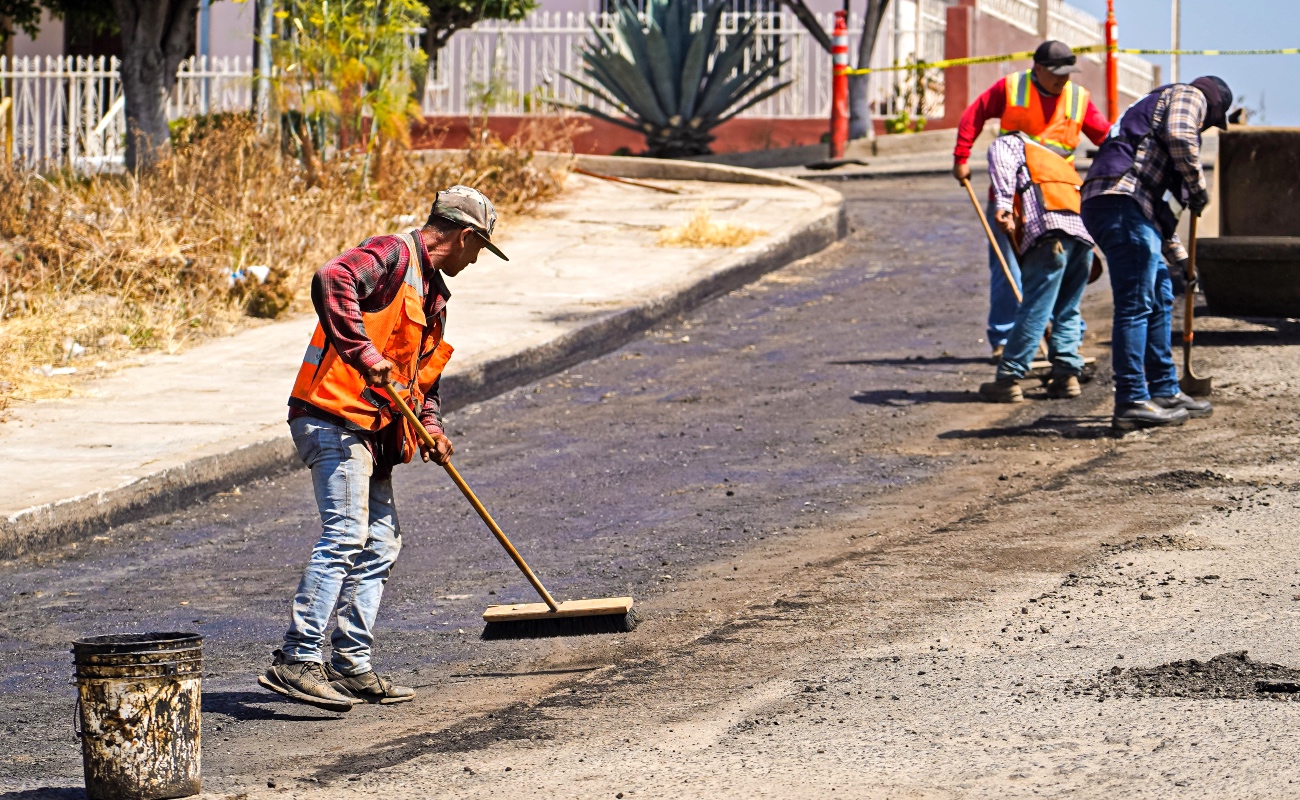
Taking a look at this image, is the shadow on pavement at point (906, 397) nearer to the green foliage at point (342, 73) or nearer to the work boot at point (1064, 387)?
the work boot at point (1064, 387)

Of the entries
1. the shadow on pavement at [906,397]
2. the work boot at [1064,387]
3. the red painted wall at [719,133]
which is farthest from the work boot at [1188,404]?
the red painted wall at [719,133]

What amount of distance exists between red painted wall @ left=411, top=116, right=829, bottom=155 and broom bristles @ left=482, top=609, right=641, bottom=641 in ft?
58.0

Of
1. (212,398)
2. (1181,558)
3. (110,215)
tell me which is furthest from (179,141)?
(1181,558)

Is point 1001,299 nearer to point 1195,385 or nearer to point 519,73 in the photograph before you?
point 1195,385

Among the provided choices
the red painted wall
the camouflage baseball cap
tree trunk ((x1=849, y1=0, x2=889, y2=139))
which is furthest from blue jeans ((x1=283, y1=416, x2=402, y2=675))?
the red painted wall

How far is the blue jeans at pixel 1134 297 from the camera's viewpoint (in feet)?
28.3

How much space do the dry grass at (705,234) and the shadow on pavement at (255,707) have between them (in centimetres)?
920

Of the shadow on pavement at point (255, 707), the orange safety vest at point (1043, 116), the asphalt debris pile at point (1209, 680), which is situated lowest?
the shadow on pavement at point (255, 707)

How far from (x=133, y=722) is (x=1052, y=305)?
6246 millimetres

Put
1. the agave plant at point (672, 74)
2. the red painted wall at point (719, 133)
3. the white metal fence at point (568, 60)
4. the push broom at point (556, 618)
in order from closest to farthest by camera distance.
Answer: the push broom at point (556, 618), the agave plant at point (672, 74), the red painted wall at point (719, 133), the white metal fence at point (568, 60)

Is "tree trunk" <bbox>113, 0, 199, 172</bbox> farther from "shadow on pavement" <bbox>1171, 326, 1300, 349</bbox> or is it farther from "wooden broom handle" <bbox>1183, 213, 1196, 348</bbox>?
"wooden broom handle" <bbox>1183, 213, 1196, 348</bbox>

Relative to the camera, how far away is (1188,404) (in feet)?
29.1

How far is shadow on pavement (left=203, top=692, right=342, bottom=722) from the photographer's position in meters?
5.14

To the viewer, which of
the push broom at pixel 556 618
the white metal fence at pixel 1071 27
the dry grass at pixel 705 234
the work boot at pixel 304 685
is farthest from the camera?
the white metal fence at pixel 1071 27
